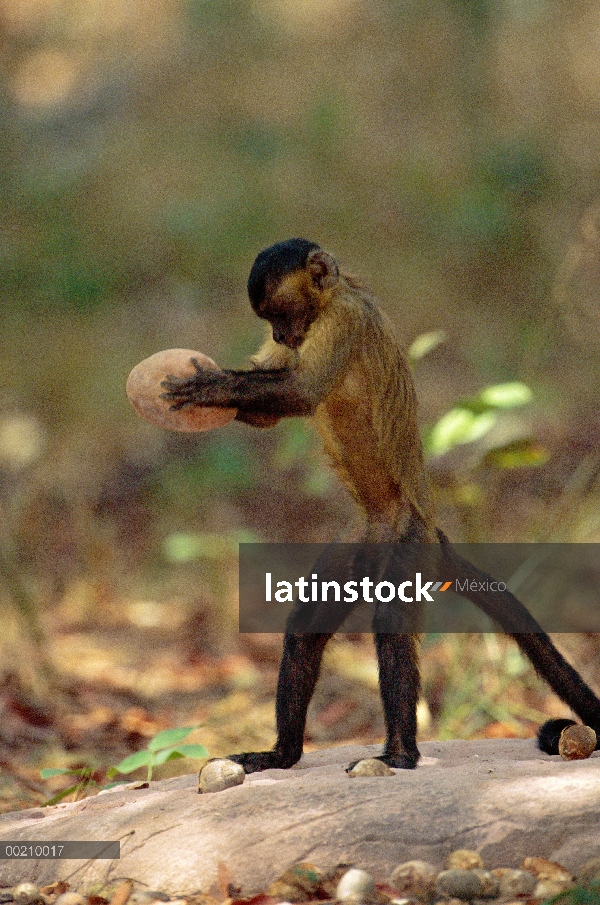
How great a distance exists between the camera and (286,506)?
36.7ft

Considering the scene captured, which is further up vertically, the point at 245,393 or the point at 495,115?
the point at 495,115

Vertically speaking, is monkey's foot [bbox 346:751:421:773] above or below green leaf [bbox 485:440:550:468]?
below

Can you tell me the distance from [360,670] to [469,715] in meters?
1.11

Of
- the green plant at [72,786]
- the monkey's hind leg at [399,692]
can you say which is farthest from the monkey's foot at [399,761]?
the green plant at [72,786]

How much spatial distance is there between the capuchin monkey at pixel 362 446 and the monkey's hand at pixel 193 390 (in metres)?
0.28

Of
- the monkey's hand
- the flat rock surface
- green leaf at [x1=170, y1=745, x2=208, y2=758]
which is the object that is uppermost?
the monkey's hand

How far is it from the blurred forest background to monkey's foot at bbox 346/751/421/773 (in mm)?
2068

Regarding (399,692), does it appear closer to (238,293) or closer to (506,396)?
(506,396)

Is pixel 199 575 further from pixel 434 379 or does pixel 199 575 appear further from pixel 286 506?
pixel 434 379

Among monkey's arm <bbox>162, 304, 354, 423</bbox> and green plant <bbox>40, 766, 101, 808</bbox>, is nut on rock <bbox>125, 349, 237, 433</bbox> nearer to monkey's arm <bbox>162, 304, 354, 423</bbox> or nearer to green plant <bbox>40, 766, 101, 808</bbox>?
monkey's arm <bbox>162, 304, 354, 423</bbox>

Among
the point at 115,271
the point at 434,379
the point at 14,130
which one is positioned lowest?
the point at 434,379

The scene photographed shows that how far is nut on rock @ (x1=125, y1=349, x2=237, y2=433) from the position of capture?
4359mm

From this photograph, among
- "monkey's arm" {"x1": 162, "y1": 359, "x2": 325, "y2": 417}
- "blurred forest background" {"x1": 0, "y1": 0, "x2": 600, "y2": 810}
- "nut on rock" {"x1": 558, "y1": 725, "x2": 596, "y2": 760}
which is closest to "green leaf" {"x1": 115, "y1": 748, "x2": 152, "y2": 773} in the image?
"blurred forest background" {"x1": 0, "y1": 0, "x2": 600, "y2": 810}

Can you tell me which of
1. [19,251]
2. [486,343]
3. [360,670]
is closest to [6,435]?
[19,251]
